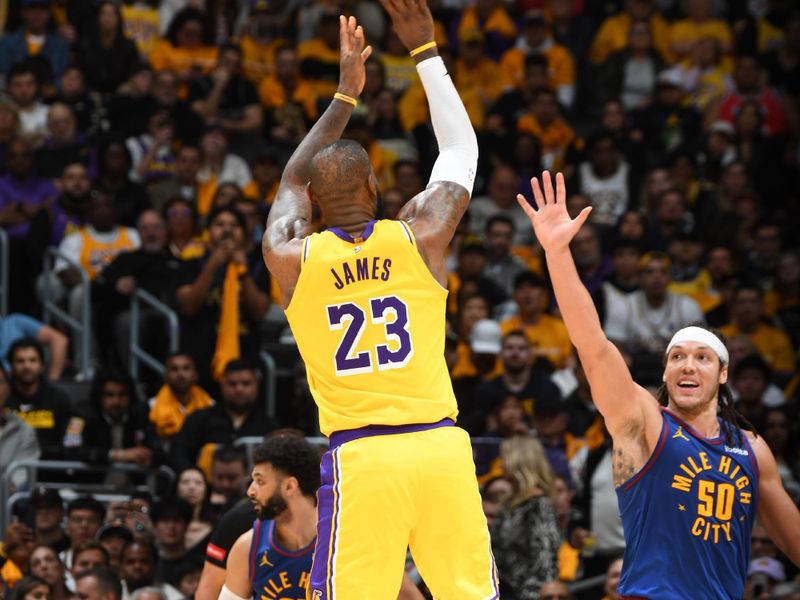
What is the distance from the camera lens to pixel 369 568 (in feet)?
21.2

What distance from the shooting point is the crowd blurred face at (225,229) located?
1446 cm

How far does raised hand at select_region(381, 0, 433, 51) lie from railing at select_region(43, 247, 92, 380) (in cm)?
781

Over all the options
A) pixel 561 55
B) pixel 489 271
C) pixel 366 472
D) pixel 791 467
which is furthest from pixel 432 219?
pixel 561 55

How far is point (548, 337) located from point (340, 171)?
28.0ft

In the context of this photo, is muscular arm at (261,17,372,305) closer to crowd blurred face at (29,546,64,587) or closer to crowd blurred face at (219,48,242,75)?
crowd blurred face at (29,546,64,587)

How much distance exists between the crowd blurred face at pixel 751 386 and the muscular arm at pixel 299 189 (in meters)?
7.90

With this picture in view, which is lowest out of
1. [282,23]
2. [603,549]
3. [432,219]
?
[603,549]

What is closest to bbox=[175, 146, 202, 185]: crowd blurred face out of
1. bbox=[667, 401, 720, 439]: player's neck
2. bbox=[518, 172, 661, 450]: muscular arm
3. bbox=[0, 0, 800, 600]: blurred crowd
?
bbox=[0, 0, 800, 600]: blurred crowd

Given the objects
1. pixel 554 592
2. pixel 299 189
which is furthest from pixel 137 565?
pixel 299 189

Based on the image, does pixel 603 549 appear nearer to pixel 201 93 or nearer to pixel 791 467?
pixel 791 467

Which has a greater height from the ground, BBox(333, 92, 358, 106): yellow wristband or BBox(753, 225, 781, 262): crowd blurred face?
BBox(753, 225, 781, 262): crowd blurred face

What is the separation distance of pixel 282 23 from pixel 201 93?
2.06 metres

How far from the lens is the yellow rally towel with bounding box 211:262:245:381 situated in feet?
46.8

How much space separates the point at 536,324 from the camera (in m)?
15.2
